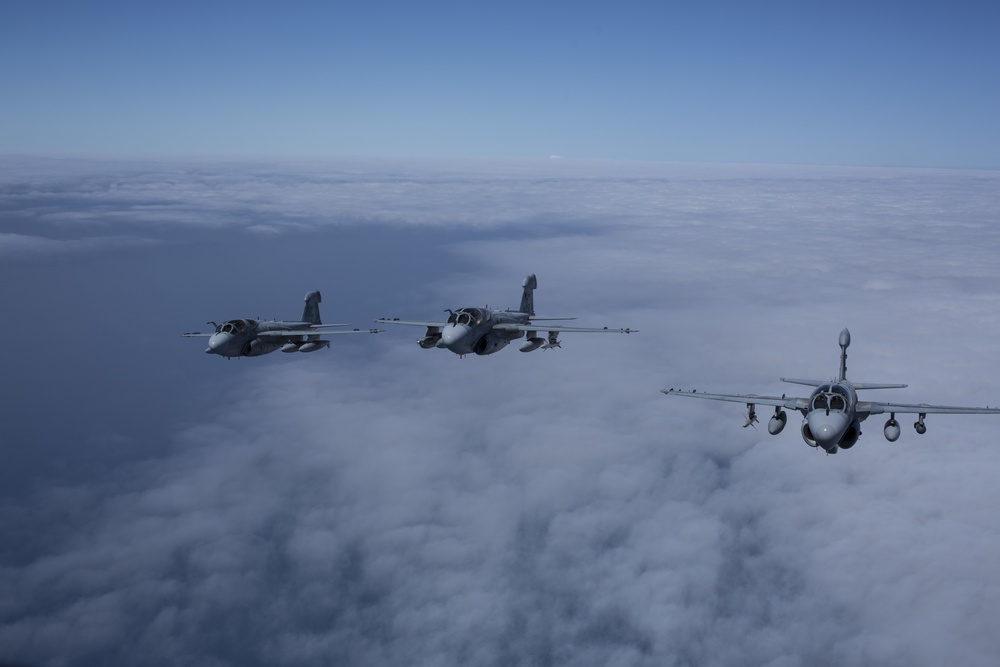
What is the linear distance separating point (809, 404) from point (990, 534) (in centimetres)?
7589

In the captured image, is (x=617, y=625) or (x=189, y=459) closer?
(x=617, y=625)

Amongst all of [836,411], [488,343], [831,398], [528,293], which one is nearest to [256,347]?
[488,343]

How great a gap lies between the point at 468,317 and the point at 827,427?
28.9 meters

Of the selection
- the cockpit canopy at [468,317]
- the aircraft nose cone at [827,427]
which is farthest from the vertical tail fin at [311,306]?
the aircraft nose cone at [827,427]

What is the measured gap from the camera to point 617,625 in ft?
370

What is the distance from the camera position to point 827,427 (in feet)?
125

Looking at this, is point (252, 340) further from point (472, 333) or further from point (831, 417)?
point (831, 417)

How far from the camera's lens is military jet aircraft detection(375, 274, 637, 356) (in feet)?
179

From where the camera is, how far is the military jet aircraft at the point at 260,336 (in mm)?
56625

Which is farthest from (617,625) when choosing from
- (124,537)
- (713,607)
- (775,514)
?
(124,537)

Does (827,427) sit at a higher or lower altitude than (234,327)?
lower

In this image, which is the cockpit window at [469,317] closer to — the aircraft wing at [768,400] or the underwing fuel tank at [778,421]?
the aircraft wing at [768,400]

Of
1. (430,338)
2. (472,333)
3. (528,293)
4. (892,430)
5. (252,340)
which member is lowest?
(892,430)

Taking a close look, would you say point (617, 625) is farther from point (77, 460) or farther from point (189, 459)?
point (77, 460)
